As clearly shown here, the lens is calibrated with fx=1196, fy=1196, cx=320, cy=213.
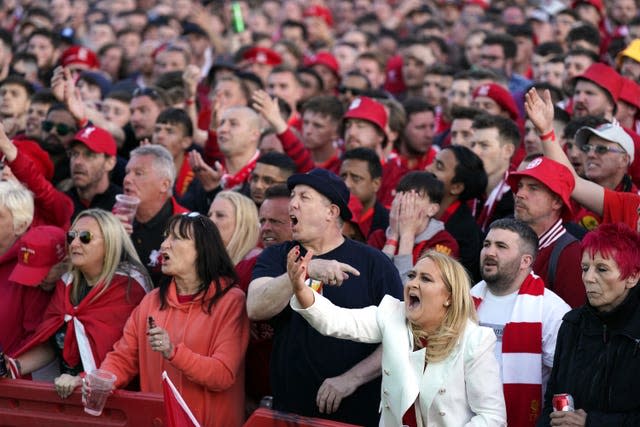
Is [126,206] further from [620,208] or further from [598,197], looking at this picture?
[620,208]

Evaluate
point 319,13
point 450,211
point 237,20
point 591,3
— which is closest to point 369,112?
point 450,211

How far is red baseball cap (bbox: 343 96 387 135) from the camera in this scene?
10461 millimetres

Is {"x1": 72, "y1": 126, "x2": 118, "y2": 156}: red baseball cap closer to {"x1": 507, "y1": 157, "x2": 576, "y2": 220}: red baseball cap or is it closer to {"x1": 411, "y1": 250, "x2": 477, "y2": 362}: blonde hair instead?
{"x1": 507, "y1": 157, "x2": 576, "y2": 220}: red baseball cap

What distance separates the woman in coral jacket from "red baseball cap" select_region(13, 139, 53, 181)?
10.3 feet

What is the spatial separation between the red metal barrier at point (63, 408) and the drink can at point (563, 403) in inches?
80.1

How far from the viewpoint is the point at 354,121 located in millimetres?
10484

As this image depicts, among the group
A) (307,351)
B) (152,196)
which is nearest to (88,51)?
(152,196)

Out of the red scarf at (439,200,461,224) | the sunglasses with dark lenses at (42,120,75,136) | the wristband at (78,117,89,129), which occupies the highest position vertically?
the red scarf at (439,200,461,224)

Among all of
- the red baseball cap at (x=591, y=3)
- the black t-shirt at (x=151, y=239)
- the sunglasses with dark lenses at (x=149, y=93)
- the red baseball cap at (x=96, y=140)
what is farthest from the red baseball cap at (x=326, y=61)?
the black t-shirt at (x=151, y=239)

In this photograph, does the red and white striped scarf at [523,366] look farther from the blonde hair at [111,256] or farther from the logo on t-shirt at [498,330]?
the blonde hair at [111,256]

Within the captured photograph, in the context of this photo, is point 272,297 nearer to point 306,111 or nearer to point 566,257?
point 566,257

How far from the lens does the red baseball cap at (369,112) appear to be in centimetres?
1046

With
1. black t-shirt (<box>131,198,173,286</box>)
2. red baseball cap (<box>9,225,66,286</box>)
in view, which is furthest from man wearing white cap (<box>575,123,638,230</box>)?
red baseball cap (<box>9,225,66,286</box>)

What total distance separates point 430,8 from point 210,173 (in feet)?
35.7
